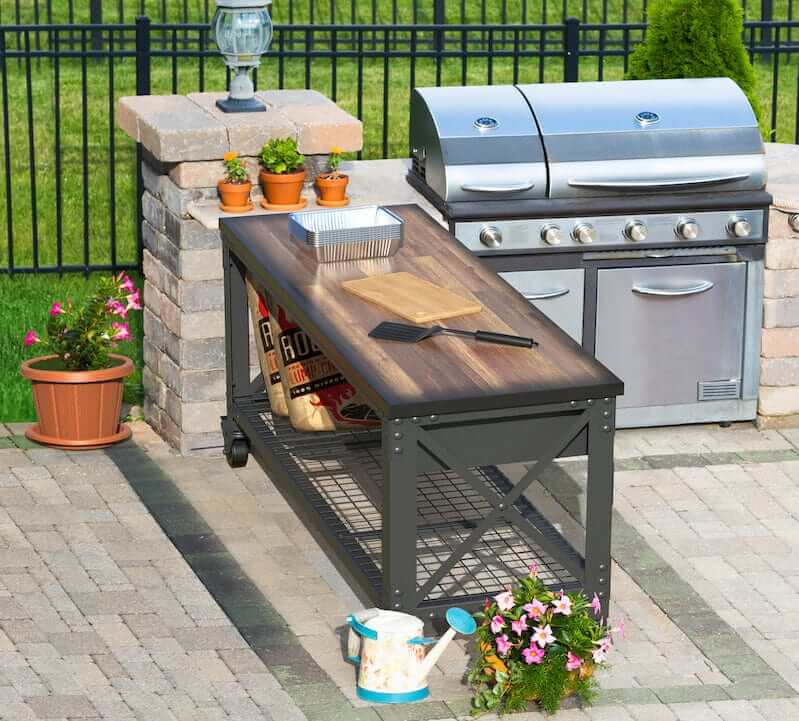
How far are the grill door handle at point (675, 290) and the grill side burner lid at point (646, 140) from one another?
0.49m

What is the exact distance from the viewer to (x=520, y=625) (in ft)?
21.4

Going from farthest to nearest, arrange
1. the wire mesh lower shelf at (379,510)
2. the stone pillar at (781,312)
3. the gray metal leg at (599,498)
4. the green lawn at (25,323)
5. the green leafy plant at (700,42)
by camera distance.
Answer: the green leafy plant at (700,42), the green lawn at (25,323), the stone pillar at (781,312), the wire mesh lower shelf at (379,510), the gray metal leg at (599,498)

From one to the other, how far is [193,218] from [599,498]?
3.04 m

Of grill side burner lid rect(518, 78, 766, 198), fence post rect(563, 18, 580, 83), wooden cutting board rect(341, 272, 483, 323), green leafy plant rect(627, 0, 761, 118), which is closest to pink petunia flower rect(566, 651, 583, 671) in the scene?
wooden cutting board rect(341, 272, 483, 323)

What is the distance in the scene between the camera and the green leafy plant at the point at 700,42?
10.1 meters

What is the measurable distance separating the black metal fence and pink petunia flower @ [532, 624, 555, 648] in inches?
210

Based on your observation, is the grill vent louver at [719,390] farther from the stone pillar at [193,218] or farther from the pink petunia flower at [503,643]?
the pink petunia flower at [503,643]

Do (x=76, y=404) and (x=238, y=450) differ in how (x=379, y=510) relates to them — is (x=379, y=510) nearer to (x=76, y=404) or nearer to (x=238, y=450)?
(x=238, y=450)

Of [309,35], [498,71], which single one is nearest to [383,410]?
[309,35]

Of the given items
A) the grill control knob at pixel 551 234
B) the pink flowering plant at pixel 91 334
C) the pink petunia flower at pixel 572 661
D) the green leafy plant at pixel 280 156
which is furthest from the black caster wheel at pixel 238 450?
the pink petunia flower at pixel 572 661

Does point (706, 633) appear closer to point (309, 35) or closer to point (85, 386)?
point (85, 386)

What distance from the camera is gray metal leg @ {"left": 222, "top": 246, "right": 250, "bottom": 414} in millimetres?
8758

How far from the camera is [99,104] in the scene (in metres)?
16.7

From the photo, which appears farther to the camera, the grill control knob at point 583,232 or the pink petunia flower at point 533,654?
the grill control knob at point 583,232
